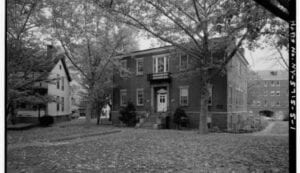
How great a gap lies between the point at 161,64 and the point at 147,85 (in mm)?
2718

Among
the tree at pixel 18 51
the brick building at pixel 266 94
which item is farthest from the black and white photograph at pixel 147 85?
the brick building at pixel 266 94

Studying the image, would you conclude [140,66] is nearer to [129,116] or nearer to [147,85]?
[147,85]

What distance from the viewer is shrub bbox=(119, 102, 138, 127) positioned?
23391 millimetres

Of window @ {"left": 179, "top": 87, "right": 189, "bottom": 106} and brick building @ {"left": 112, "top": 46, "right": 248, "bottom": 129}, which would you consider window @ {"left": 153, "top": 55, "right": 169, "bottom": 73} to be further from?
window @ {"left": 179, "top": 87, "right": 189, "bottom": 106}

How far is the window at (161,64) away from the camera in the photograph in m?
23.3

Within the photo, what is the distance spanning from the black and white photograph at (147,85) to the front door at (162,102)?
0.34 feet

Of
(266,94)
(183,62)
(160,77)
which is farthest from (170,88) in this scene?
(266,94)

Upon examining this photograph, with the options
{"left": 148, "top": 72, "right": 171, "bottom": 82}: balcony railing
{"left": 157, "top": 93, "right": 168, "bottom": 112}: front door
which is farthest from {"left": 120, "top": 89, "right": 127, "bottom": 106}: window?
{"left": 157, "top": 93, "right": 168, "bottom": 112}: front door

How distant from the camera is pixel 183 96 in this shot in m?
22.2

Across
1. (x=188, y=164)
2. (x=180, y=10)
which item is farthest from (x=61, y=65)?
(x=188, y=164)

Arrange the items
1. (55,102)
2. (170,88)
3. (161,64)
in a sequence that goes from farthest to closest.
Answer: (161,64) → (170,88) → (55,102)

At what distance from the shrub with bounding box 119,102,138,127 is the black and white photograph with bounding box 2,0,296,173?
0.10 metres

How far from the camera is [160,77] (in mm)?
22969

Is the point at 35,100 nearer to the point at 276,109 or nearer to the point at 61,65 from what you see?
the point at 61,65
